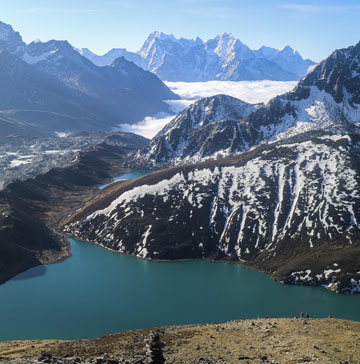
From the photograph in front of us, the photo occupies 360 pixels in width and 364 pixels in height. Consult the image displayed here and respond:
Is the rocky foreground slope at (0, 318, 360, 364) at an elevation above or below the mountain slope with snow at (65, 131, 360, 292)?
below

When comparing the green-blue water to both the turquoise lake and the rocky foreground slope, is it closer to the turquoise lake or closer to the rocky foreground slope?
the turquoise lake

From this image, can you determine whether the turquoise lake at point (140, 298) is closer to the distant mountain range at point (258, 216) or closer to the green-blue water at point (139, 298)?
the green-blue water at point (139, 298)

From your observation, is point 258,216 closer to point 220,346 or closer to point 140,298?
point 140,298

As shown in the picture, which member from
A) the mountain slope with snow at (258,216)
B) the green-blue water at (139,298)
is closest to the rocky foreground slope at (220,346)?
the green-blue water at (139,298)

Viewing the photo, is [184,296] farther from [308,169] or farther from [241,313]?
[308,169]

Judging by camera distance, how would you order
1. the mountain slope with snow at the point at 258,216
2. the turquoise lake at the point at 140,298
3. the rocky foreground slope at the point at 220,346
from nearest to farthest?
the rocky foreground slope at the point at 220,346 → the turquoise lake at the point at 140,298 → the mountain slope with snow at the point at 258,216

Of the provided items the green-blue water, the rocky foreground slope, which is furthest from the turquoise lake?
the rocky foreground slope
